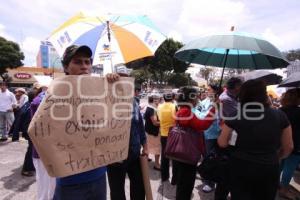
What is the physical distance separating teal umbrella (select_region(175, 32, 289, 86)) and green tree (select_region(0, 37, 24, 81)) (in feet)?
161

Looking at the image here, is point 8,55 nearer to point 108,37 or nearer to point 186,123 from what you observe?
point 108,37

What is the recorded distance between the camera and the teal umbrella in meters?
3.39

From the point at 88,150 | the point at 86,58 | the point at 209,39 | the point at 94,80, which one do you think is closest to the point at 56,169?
the point at 88,150

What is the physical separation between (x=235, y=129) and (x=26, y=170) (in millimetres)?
4138

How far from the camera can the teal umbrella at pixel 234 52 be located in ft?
11.1

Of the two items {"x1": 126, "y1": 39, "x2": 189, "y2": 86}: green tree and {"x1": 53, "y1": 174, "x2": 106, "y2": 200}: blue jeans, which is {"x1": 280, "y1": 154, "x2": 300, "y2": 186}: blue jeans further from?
{"x1": 126, "y1": 39, "x2": 189, "y2": 86}: green tree

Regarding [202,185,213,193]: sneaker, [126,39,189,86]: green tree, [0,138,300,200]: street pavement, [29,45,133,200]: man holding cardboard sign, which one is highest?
[126,39,189,86]: green tree

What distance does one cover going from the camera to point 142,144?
3008 millimetres

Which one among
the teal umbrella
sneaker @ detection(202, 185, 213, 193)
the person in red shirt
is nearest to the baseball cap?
the person in red shirt

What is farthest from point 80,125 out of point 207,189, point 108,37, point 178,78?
point 178,78

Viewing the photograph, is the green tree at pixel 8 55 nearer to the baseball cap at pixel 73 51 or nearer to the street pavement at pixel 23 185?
the street pavement at pixel 23 185

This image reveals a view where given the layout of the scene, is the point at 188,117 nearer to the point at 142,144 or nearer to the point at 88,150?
the point at 142,144

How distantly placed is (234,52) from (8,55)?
170 feet

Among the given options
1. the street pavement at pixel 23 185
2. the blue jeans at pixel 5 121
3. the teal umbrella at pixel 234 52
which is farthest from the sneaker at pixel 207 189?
the blue jeans at pixel 5 121
